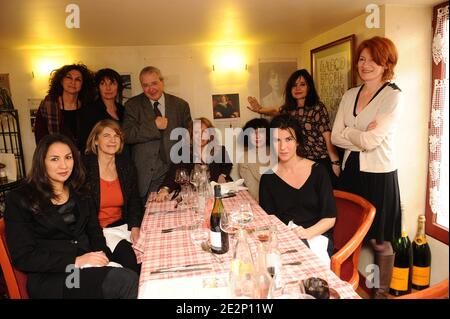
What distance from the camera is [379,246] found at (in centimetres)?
238

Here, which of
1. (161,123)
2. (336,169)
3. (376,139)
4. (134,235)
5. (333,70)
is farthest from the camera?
(333,70)

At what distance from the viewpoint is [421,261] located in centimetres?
238

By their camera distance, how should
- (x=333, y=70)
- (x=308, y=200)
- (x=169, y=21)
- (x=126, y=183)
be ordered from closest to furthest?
(x=308, y=200) → (x=126, y=183) → (x=169, y=21) → (x=333, y=70)

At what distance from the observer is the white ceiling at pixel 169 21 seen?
84.8 inches

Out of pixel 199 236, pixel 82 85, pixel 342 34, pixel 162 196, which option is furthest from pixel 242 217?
pixel 82 85

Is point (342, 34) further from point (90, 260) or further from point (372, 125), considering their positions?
point (90, 260)

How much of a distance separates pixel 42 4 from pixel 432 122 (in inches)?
105

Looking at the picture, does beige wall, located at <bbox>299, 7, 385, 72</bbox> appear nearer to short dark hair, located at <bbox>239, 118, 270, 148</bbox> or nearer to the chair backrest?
short dark hair, located at <bbox>239, 118, 270, 148</bbox>

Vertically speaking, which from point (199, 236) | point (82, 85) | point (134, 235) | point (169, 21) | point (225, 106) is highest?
point (169, 21)

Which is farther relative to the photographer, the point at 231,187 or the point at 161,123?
the point at 161,123

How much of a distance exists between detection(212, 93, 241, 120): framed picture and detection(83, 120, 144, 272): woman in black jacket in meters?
1.82

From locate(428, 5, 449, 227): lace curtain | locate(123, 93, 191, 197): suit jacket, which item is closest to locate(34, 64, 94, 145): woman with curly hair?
locate(123, 93, 191, 197): suit jacket

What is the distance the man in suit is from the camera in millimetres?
2865

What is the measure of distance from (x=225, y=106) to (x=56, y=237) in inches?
106
